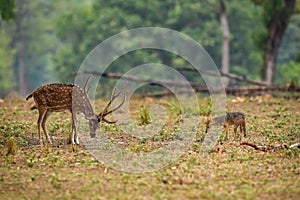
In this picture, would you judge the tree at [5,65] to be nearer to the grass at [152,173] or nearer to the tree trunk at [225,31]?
the tree trunk at [225,31]

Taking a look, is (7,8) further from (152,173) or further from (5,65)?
(5,65)

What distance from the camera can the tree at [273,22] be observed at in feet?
75.8

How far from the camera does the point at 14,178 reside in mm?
8641

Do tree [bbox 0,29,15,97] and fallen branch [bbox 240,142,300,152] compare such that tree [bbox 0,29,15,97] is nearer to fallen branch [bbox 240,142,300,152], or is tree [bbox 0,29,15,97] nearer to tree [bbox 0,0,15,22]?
tree [bbox 0,0,15,22]

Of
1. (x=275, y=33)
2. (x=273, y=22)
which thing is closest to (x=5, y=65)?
(x=275, y=33)

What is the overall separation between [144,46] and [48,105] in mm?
28631

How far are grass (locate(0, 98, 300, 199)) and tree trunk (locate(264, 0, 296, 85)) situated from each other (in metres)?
11.2

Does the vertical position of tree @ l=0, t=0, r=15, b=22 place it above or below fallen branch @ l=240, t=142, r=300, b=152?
above

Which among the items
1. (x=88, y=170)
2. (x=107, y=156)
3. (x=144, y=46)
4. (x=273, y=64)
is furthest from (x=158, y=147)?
(x=144, y=46)

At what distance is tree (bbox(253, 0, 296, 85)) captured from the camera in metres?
23.1

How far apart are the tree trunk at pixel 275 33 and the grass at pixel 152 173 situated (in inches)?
442

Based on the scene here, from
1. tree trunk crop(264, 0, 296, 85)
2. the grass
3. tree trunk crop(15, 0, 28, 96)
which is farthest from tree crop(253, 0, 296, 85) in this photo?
tree trunk crop(15, 0, 28, 96)

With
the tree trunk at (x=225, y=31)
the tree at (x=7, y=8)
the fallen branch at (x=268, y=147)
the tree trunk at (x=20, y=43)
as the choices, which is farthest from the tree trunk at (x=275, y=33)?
the tree trunk at (x=20, y=43)

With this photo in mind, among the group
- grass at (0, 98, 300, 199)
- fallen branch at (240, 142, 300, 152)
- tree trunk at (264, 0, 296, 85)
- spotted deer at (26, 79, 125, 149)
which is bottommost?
grass at (0, 98, 300, 199)
